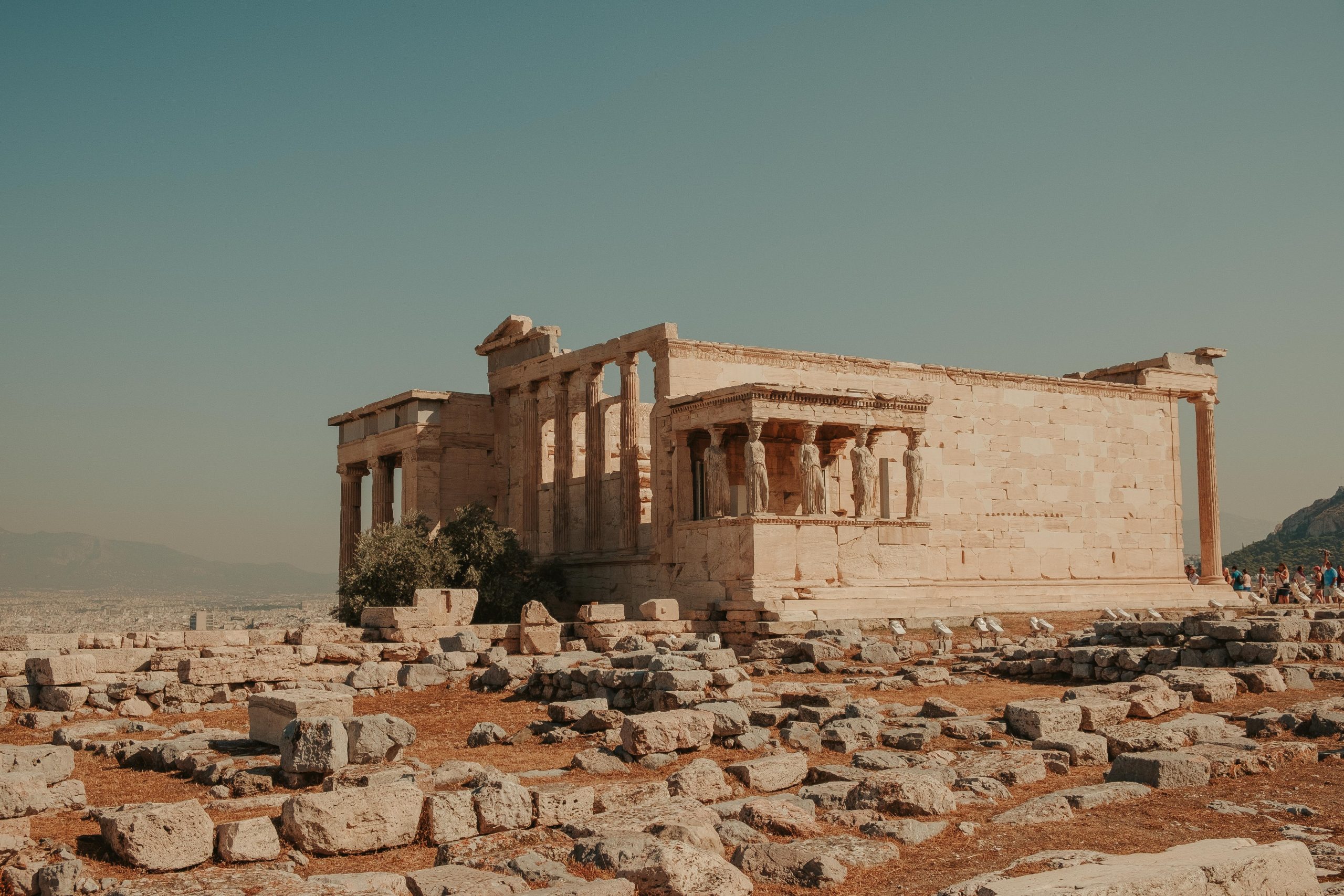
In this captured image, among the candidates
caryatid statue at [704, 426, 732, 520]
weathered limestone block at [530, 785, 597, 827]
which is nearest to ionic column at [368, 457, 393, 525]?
caryatid statue at [704, 426, 732, 520]

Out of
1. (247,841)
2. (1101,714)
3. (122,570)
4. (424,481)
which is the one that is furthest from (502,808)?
(122,570)

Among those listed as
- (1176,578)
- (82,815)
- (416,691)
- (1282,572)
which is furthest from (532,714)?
(1282,572)

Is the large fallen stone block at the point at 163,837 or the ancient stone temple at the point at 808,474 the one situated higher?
the ancient stone temple at the point at 808,474

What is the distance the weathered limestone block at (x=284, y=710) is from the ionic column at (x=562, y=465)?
50.0 ft

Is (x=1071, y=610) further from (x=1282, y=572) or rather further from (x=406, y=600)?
(x=406, y=600)

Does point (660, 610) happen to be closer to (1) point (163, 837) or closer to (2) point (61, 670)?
(2) point (61, 670)

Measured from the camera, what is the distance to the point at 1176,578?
29.9m

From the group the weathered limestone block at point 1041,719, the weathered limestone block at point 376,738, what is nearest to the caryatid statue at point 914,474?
the weathered limestone block at point 1041,719

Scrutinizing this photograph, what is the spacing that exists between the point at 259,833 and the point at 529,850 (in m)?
1.47

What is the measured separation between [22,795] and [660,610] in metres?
12.7

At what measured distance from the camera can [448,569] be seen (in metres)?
23.8

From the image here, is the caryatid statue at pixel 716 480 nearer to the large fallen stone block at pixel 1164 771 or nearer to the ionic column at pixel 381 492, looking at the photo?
the ionic column at pixel 381 492

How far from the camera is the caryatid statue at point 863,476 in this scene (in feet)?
75.7

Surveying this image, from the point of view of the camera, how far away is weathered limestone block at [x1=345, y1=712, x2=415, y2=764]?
9.69 metres
